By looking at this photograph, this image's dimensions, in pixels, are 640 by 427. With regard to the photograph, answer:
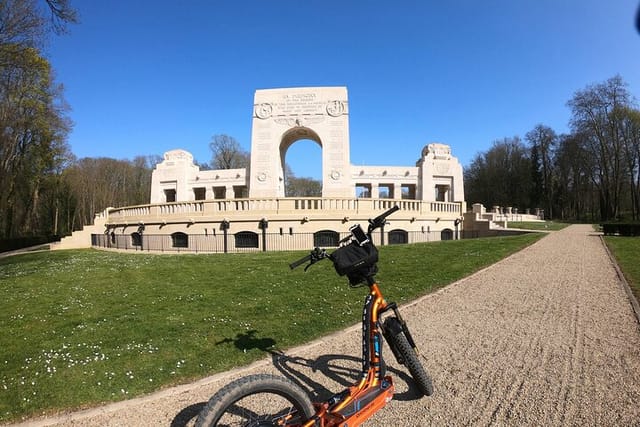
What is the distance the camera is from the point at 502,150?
7312 centimetres

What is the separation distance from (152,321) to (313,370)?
3.25 metres

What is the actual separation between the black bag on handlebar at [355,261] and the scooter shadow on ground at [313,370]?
1247 mm

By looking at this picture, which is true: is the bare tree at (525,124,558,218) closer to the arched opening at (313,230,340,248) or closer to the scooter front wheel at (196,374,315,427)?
the arched opening at (313,230,340,248)

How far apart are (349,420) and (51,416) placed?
9.50ft

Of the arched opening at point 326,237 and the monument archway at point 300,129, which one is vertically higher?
the monument archway at point 300,129

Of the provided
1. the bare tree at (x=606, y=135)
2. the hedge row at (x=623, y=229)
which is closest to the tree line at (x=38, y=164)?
the hedge row at (x=623, y=229)

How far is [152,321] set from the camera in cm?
586

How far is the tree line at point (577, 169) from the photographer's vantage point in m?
44.0

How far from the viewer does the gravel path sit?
10.5 feet

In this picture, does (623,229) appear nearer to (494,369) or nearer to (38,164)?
(494,369)

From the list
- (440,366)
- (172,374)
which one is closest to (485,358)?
(440,366)

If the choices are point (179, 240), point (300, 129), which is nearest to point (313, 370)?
point (179, 240)

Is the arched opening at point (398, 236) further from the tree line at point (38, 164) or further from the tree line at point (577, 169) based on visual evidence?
the tree line at point (577, 169)

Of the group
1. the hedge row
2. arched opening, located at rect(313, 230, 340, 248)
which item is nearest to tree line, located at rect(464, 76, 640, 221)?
the hedge row
